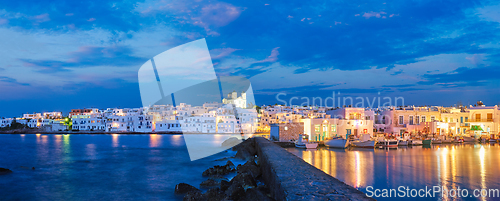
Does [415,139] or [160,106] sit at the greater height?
[160,106]

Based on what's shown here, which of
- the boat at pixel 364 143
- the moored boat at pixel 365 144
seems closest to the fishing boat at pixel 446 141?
the boat at pixel 364 143

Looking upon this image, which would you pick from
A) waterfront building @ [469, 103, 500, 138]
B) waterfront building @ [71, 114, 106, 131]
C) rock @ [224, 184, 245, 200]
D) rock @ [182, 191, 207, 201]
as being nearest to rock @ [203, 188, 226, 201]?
rock @ [182, 191, 207, 201]

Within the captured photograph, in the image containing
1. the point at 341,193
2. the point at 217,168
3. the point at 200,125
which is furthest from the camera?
the point at 200,125

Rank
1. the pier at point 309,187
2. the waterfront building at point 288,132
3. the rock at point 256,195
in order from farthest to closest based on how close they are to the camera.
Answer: the waterfront building at point 288,132 → the rock at point 256,195 → the pier at point 309,187

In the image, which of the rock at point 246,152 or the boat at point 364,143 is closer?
the rock at point 246,152

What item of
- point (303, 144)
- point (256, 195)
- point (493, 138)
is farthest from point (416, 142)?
point (256, 195)

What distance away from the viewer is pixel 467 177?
576 inches

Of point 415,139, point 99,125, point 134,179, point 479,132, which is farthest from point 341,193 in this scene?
point 99,125

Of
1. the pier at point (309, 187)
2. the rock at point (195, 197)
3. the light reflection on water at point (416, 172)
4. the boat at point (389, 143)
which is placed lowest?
the light reflection on water at point (416, 172)

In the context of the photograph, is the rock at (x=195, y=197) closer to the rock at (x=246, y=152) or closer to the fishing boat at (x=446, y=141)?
the rock at (x=246, y=152)

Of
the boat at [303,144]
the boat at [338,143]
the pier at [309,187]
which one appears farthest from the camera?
the boat at [338,143]

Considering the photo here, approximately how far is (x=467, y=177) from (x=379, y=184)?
500cm

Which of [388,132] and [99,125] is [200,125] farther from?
[388,132]

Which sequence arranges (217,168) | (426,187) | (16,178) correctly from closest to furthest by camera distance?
(426,187), (217,168), (16,178)
